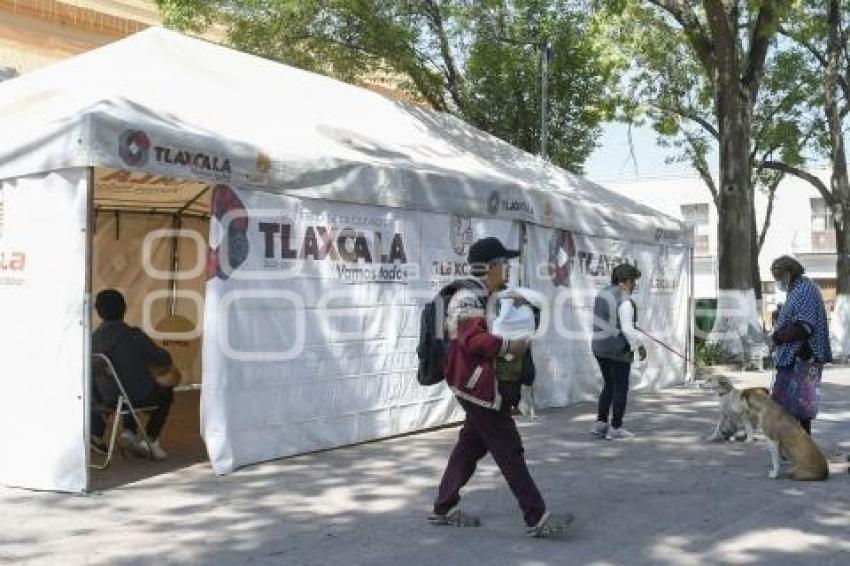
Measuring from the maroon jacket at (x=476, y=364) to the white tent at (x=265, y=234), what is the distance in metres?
2.54

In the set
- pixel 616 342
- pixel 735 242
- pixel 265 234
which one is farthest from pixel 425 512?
pixel 735 242

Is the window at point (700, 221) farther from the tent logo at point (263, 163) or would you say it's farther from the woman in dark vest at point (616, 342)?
the tent logo at point (263, 163)

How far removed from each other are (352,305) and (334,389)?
2.41 feet

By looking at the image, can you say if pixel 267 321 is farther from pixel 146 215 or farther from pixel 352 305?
pixel 146 215

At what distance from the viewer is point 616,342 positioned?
876 cm

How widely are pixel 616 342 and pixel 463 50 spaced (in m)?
14.2

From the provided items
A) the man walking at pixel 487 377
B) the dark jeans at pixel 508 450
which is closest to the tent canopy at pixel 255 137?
the man walking at pixel 487 377

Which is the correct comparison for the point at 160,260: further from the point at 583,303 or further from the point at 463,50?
the point at 463,50

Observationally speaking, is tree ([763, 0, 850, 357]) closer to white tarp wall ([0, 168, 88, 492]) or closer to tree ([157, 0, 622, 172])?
tree ([157, 0, 622, 172])

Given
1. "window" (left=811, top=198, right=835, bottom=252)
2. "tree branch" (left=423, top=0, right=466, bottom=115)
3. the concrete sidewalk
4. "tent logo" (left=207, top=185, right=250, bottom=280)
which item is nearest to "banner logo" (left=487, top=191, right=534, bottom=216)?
the concrete sidewalk

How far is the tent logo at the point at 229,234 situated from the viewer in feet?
23.8

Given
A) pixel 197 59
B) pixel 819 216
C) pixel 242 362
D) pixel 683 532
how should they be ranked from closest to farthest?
pixel 683 532
pixel 242 362
pixel 197 59
pixel 819 216

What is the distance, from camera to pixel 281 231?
7762mm

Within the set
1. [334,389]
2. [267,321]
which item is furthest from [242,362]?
[334,389]
